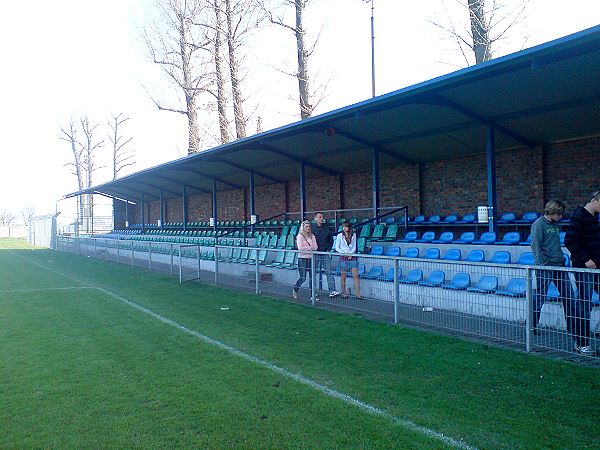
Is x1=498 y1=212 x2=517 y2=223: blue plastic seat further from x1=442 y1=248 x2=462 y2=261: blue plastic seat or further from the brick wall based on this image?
x1=442 y1=248 x2=462 y2=261: blue plastic seat

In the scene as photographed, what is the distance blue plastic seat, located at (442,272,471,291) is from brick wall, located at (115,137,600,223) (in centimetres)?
705

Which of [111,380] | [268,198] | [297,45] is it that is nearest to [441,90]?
[111,380]

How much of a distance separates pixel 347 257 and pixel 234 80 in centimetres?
1945

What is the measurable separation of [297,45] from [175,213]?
1514cm

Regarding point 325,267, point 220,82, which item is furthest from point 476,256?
point 220,82

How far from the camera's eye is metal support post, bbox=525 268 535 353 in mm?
6372

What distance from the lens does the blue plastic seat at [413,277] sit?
8047mm

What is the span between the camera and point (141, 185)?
31250 millimetres

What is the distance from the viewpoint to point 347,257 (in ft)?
32.2

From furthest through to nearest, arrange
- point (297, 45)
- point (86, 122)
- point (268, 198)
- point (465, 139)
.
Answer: point (86, 122) → point (268, 198) → point (297, 45) → point (465, 139)

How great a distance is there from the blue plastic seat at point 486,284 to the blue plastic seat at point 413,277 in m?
0.97

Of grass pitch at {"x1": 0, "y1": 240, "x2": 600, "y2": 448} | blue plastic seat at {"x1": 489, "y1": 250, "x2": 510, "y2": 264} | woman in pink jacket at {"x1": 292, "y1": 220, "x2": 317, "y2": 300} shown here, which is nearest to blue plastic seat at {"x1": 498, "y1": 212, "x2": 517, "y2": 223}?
blue plastic seat at {"x1": 489, "y1": 250, "x2": 510, "y2": 264}

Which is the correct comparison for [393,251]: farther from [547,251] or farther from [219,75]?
[219,75]

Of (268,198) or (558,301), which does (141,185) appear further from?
(558,301)
